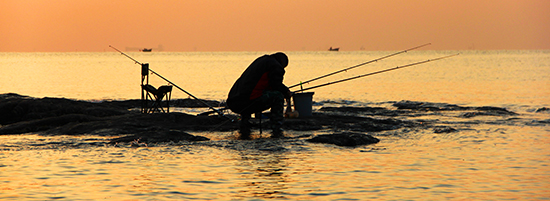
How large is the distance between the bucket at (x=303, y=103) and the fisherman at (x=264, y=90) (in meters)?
1.73

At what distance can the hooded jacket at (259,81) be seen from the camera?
13.2 m

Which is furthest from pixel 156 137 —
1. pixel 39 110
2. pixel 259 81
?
pixel 39 110

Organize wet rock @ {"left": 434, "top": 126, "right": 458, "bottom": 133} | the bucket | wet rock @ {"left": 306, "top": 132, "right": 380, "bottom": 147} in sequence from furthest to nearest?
1. the bucket
2. wet rock @ {"left": 434, "top": 126, "right": 458, "bottom": 133}
3. wet rock @ {"left": 306, "top": 132, "right": 380, "bottom": 147}

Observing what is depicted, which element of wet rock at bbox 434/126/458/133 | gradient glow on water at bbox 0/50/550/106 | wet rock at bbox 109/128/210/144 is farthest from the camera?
gradient glow on water at bbox 0/50/550/106

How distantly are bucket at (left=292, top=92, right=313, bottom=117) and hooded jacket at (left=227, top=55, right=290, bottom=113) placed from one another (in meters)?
1.87

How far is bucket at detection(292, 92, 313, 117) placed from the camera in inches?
605

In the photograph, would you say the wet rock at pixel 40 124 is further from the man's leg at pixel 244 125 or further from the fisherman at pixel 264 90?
the fisherman at pixel 264 90

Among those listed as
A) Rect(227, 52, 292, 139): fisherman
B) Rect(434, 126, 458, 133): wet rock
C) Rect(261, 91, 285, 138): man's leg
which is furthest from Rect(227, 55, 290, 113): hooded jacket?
Rect(434, 126, 458, 133): wet rock

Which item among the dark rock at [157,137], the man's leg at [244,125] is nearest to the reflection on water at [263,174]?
the dark rock at [157,137]

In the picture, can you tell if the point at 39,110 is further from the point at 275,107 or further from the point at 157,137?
the point at 275,107

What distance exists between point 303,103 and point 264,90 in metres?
2.56

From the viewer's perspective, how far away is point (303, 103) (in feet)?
51.9

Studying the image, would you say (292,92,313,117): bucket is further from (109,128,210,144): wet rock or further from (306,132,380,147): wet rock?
(109,128,210,144): wet rock

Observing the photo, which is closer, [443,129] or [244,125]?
[244,125]
